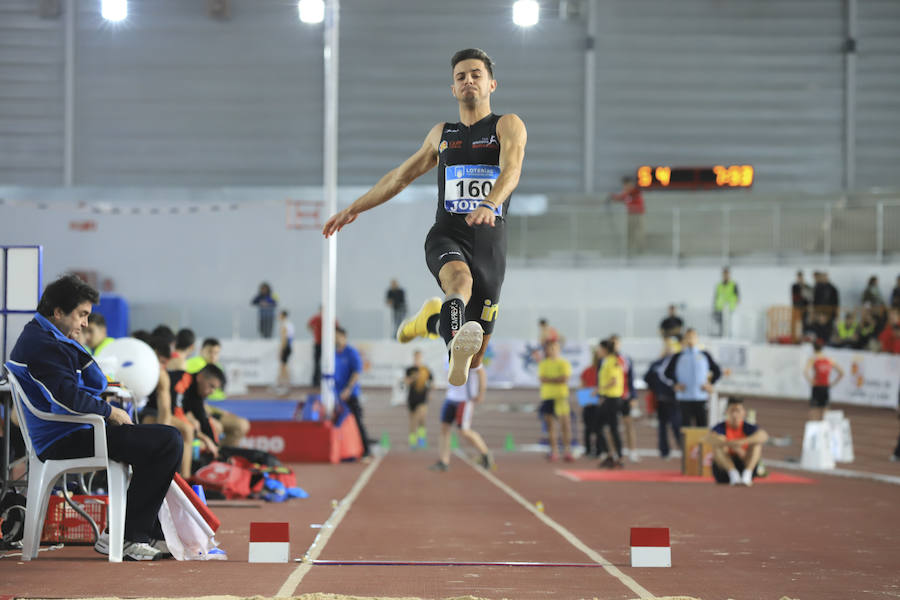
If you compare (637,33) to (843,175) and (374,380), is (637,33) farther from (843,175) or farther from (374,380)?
(374,380)

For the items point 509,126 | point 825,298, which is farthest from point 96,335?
point 825,298

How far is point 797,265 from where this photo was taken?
26.2 metres

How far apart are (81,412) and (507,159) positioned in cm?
278

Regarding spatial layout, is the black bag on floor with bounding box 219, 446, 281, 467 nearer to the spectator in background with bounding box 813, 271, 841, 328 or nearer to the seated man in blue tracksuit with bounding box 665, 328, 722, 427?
the seated man in blue tracksuit with bounding box 665, 328, 722, 427

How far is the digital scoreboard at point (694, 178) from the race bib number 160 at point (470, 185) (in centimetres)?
2294

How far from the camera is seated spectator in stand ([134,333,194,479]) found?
358 inches

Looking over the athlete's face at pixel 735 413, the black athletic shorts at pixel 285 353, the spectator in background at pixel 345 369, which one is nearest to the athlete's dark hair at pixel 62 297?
the athlete's face at pixel 735 413

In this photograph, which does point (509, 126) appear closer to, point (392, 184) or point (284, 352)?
point (392, 184)

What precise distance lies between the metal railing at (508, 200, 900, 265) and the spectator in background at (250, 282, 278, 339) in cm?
580

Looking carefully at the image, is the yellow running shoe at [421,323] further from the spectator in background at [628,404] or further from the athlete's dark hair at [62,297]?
the spectator in background at [628,404]

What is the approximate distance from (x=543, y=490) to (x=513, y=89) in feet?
59.2

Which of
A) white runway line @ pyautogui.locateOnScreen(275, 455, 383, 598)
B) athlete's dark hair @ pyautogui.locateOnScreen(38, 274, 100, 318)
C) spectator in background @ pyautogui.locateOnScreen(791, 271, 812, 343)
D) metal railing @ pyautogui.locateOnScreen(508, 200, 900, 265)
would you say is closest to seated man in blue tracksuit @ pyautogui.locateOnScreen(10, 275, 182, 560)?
athlete's dark hair @ pyautogui.locateOnScreen(38, 274, 100, 318)

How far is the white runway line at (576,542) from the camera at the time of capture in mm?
5887

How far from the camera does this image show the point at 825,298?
76.1 feet
